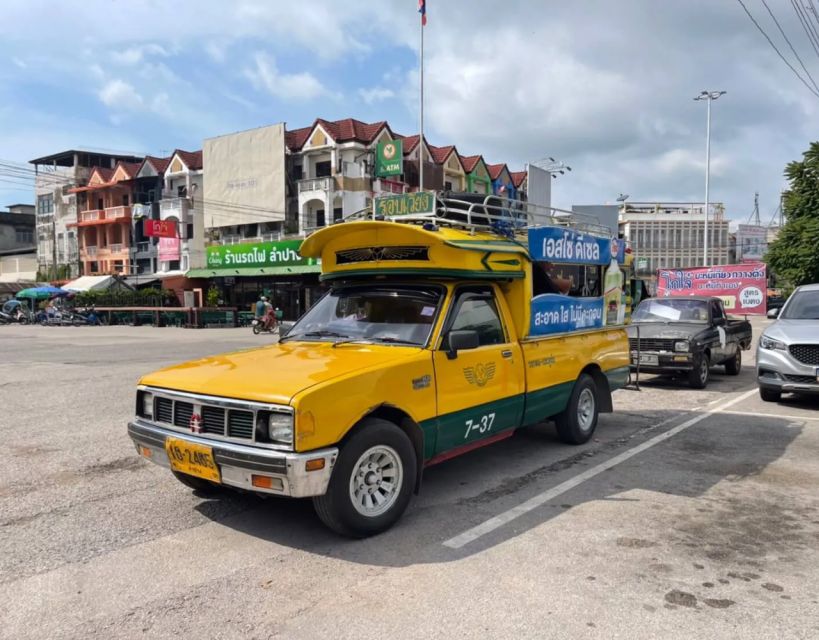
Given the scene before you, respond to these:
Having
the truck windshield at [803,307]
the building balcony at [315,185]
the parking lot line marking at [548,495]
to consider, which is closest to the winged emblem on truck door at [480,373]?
the parking lot line marking at [548,495]

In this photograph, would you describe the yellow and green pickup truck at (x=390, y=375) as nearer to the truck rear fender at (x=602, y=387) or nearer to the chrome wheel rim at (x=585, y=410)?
the chrome wheel rim at (x=585, y=410)

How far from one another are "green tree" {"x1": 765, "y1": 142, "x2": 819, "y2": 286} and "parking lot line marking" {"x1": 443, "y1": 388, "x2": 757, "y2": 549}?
1370 cm

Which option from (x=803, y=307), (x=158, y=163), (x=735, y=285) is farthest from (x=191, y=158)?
(x=803, y=307)

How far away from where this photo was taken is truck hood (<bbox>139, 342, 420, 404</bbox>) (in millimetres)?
4074

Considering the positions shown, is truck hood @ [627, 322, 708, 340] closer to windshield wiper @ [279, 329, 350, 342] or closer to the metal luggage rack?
the metal luggage rack

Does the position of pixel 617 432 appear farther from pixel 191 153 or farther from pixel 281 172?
pixel 191 153

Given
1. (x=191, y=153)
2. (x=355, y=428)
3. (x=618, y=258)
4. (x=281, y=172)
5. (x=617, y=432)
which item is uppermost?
(x=191, y=153)

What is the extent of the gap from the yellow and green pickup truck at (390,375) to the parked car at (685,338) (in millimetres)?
4614

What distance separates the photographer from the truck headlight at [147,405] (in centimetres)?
474

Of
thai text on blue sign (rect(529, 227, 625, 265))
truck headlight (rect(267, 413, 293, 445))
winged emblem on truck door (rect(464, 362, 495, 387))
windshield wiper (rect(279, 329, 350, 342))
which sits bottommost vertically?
truck headlight (rect(267, 413, 293, 445))

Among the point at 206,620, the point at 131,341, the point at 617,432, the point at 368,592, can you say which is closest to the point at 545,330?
the point at 617,432

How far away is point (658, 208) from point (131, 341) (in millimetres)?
90857

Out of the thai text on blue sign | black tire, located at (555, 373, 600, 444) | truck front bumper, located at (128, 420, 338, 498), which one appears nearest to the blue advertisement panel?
the thai text on blue sign

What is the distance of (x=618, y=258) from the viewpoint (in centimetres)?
826
